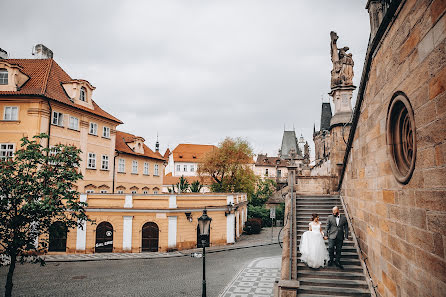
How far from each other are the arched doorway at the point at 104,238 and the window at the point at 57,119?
8.78 meters

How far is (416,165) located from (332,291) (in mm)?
5148

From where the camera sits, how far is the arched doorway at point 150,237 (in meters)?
A: 20.8

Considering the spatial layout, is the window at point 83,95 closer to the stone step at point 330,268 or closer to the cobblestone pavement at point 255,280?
the cobblestone pavement at point 255,280

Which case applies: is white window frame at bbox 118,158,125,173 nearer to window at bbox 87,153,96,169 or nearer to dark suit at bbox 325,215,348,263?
window at bbox 87,153,96,169

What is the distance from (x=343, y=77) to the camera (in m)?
13.7

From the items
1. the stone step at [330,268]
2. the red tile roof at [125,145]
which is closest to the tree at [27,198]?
the stone step at [330,268]

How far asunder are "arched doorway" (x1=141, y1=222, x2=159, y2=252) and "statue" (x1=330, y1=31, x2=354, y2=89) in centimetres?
1543

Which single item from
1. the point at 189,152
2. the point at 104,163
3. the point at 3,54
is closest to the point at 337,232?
the point at 104,163

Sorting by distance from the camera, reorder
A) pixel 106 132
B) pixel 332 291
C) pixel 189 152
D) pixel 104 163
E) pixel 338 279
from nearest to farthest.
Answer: pixel 332 291 < pixel 338 279 < pixel 104 163 < pixel 106 132 < pixel 189 152

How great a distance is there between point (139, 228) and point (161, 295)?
33.2 ft

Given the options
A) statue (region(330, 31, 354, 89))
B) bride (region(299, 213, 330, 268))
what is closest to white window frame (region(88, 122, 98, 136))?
statue (region(330, 31, 354, 89))

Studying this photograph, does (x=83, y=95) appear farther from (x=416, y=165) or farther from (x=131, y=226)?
(x=416, y=165)

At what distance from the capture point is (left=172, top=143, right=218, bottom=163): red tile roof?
77.8 m

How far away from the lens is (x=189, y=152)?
261 feet
